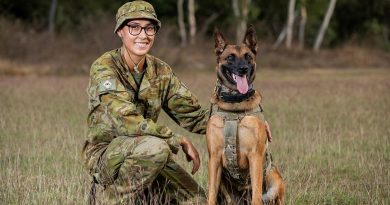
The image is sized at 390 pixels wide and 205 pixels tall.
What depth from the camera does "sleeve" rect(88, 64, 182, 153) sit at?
514 cm

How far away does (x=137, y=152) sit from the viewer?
201 inches

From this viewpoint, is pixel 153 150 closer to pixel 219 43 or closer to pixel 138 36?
pixel 138 36

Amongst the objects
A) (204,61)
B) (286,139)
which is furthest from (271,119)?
(204,61)

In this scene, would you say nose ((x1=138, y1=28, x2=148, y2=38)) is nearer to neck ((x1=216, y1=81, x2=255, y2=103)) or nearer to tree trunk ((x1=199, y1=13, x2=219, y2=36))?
neck ((x1=216, y1=81, x2=255, y2=103))

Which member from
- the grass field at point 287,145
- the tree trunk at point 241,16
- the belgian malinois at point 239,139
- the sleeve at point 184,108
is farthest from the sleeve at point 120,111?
the tree trunk at point 241,16

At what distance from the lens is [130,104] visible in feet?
16.9

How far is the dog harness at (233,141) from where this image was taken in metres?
5.22

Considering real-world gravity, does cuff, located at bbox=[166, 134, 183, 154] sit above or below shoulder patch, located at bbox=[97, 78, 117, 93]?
below

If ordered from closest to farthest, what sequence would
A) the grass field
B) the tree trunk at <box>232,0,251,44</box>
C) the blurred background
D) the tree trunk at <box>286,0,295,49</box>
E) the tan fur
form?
the tan fur, the grass field, the blurred background, the tree trunk at <box>232,0,251,44</box>, the tree trunk at <box>286,0,295,49</box>

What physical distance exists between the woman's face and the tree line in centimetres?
2386

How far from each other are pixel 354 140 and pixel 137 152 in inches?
197

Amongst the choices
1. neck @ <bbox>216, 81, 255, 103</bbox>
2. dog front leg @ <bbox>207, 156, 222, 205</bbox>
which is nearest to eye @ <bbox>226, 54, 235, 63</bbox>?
neck @ <bbox>216, 81, 255, 103</bbox>

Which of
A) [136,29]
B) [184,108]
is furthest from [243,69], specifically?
[136,29]

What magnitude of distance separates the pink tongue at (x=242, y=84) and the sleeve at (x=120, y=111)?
2.06ft
